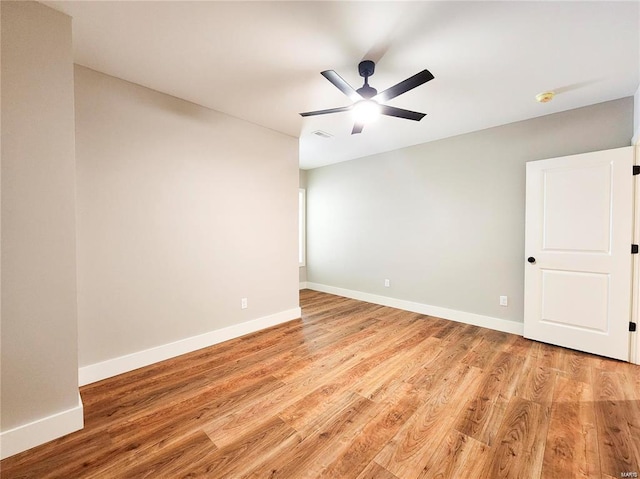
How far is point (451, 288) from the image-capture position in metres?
3.86

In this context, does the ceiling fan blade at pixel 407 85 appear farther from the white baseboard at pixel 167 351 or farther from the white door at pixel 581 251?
the white baseboard at pixel 167 351

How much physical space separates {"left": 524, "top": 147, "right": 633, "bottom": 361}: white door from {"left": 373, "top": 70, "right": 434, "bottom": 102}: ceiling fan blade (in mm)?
2136

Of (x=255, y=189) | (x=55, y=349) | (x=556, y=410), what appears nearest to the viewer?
(x=55, y=349)

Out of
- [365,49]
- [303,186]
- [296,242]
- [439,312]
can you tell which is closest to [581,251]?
[439,312]

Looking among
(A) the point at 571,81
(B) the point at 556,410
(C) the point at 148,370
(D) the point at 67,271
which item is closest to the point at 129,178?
(D) the point at 67,271

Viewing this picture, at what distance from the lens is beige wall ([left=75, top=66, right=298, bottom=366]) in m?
2.25

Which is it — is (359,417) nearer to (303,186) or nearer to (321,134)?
(321,134)

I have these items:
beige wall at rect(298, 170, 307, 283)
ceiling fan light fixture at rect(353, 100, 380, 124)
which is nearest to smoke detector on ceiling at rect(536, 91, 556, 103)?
ceiling fan light fixture at rect(353, 100, 380, 124)

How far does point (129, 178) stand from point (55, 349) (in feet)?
4.79

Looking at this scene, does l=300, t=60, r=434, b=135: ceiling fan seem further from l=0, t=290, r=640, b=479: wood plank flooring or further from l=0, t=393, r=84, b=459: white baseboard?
l=0, t=393, r=84, b=459: white baseboard

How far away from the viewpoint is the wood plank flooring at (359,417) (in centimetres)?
145

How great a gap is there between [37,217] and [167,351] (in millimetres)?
1658

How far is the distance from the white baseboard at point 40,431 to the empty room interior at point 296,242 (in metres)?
0.01

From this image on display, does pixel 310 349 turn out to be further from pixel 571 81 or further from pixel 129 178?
pixel 571 81
